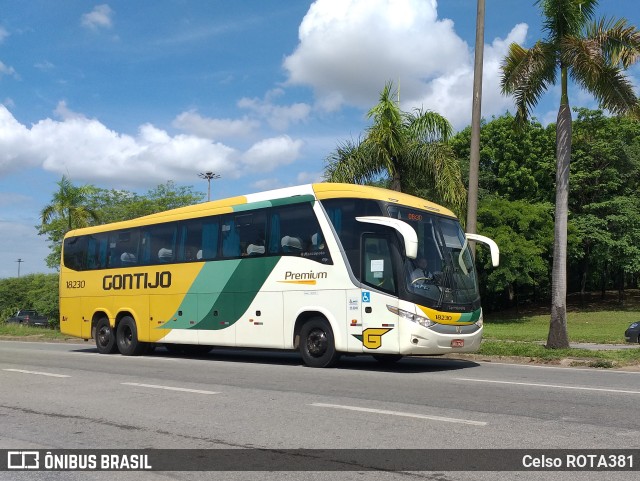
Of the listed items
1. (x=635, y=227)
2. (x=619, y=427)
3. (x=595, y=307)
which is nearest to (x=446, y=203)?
(x=619, y=427)

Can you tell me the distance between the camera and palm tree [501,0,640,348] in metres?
16.4

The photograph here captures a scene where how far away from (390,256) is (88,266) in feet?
37.8

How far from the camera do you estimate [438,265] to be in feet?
44.5

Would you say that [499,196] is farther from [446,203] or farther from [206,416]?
[206,416]

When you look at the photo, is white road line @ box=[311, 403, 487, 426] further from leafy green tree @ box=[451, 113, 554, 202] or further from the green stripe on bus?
leafy green tree @ box=[451, 113, 554, 202]

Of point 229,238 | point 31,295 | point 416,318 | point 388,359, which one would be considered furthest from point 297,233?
point 31,295

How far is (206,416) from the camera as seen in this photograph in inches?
335

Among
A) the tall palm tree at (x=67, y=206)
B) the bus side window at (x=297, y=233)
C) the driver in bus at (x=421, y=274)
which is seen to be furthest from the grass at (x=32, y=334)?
the driver in bus at (x=421, y=274)

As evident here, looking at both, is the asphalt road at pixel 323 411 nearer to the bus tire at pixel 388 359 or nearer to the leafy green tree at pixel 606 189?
the bus tire at pixel 388 359

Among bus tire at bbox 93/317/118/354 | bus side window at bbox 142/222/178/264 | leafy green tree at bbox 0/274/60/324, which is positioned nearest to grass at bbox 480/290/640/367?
bus side window at bbox 142/222/178/264

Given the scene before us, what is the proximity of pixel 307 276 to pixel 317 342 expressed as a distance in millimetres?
1411

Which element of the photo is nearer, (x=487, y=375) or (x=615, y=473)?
(x=615, y=473)

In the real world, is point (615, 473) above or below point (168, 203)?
below

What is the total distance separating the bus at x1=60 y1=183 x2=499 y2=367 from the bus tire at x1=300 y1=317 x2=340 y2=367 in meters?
0.03
